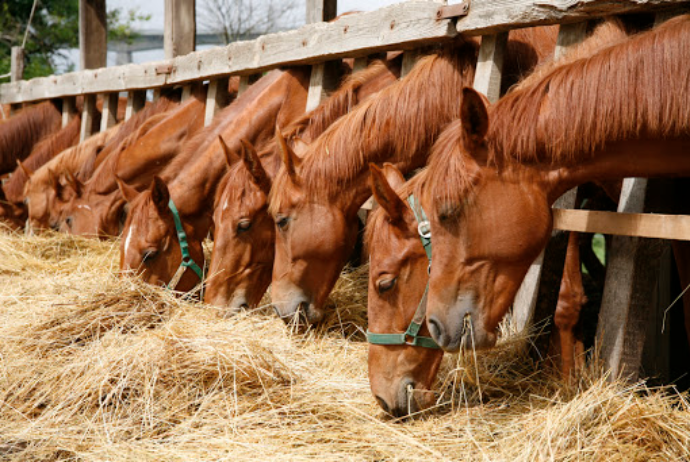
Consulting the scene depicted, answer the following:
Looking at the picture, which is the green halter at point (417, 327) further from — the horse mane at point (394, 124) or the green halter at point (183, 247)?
the green halter at point (183, 247)

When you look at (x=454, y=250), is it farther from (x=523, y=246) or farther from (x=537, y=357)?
(x=537, y=357)

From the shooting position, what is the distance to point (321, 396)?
2.63m

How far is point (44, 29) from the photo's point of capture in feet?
45.3

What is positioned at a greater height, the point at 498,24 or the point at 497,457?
the point at 498,24

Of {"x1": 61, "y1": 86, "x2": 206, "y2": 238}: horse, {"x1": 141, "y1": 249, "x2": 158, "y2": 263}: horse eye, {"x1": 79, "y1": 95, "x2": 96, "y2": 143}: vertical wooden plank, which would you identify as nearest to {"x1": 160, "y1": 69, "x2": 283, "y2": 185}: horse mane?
{"x1": 141, "y1": 249, "x2": 158, "y2": 263}: horse eye

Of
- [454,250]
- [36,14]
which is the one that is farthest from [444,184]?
[36,14]

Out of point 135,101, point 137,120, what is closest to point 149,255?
point 137,120

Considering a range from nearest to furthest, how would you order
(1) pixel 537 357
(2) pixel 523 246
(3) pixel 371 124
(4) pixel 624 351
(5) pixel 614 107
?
(5) pixel 614 107, (2) pixel 523 246, (4) pixel 624 351, (1) pixel 537 357, (3) pixel 371 124

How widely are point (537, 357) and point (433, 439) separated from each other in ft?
2.75

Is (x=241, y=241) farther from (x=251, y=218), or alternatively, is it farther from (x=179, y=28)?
(x=179, y=28)

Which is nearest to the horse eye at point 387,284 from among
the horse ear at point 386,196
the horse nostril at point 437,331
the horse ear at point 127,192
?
the horse ear at point 386,196

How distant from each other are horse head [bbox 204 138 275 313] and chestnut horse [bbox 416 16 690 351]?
5.73ft

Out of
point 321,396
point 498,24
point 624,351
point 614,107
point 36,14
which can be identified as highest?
point 36,14

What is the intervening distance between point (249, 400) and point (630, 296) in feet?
5.02
